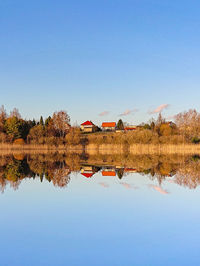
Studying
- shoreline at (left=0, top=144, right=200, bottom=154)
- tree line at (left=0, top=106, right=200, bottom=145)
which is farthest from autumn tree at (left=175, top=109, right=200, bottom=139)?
shoreline at (left=0, top=144, right=200, bottom=154)

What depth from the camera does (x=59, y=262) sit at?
4.12 meters

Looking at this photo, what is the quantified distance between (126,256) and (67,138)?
1322 inches

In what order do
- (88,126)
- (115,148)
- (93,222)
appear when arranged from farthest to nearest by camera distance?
(88,126), (115,148), (93,222)

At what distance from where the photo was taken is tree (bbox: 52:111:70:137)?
4666 cm

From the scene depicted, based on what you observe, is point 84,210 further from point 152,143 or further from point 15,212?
point 152,143

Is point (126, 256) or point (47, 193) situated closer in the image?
point (126, 256)

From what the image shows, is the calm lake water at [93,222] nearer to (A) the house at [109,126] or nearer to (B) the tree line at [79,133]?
(B) the tree line at [79,133]

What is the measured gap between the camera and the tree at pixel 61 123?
46.7m

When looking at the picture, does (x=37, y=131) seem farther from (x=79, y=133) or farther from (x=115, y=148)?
(x=115, y=148)

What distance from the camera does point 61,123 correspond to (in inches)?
1843

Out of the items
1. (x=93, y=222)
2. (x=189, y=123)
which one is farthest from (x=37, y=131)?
(x=93, y=222)

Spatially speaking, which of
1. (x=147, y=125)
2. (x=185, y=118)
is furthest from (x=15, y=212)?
(x=147, y=125)

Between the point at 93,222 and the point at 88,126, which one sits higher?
the point at 88,126

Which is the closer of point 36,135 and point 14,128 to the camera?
point 36,135
